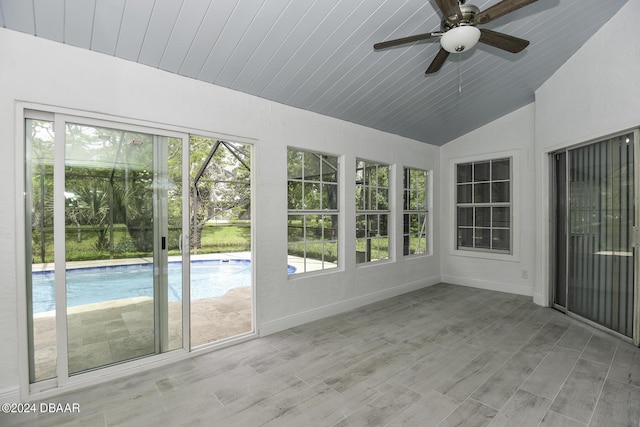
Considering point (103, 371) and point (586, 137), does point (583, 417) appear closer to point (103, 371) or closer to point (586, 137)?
point (586, 137)

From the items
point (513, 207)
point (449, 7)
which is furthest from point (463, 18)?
point (513, 207)

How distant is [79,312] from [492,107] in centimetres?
551

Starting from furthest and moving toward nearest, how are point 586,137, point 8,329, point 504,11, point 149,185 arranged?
point 586,137
point 149,185
point 8,329
point 504,11

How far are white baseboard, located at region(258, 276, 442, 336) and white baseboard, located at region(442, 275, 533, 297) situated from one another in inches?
22.8

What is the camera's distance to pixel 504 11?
1.91 meters

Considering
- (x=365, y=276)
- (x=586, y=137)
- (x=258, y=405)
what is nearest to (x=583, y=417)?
(x=258, y=405)

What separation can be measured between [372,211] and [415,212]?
116 cm

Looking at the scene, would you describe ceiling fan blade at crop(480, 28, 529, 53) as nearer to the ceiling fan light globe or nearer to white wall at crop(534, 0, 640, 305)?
the ceiling fan light globe

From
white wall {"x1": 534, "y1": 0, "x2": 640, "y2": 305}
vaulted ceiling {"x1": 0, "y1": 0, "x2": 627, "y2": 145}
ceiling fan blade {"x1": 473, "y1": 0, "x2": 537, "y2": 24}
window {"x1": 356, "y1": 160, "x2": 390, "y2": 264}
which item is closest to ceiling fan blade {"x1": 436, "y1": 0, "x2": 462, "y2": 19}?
ceiling fan blade {"x1": 473, "y1": 0, "x2": 537, "y2": 24}

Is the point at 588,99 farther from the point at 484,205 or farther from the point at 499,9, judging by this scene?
the point at 499,9

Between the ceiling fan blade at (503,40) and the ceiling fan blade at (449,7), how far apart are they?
0.30 m

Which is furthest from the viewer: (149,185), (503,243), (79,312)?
(503,243)

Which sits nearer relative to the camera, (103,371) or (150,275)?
(103,371)

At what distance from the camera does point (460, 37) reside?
1.97m
